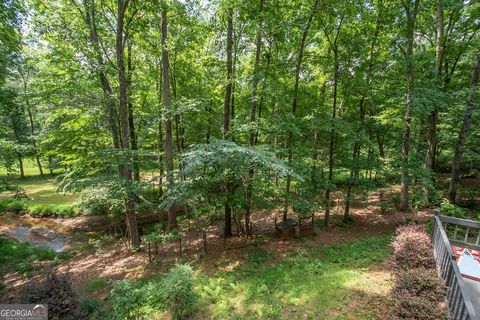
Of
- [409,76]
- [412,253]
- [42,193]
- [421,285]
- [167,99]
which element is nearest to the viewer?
[421,285]

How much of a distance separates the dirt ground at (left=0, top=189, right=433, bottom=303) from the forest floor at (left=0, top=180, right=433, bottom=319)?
3 centimetres

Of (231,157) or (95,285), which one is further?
(95,285)

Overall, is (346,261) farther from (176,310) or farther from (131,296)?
(131,296)

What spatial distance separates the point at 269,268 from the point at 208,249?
2.52m

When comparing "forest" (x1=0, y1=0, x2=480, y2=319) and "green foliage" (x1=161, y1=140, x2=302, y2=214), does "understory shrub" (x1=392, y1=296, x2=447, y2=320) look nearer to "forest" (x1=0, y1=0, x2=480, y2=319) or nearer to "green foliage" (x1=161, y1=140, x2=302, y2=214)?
"forest" (x1=0, y1=0, x2=480, y2=319)

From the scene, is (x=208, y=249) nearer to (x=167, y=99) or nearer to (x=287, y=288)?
(x=287, y=288)

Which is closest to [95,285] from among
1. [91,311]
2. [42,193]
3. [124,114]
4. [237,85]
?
[91,311]

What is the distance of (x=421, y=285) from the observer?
3.41m

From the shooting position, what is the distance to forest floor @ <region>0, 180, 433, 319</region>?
4.32 meters

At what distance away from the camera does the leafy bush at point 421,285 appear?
331cm

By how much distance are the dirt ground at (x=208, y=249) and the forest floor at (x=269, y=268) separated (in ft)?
0.11

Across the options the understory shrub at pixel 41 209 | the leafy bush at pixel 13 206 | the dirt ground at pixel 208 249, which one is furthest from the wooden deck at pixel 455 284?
the leafy bush at pixel 13 206

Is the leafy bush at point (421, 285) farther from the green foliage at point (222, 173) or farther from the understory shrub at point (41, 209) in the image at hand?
the understory shrub at point (41, 209)

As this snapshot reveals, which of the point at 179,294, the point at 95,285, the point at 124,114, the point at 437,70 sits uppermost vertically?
the point at 437,70
